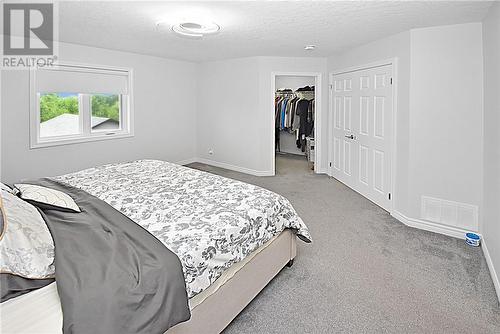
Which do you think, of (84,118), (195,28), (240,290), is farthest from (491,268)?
(84,118)

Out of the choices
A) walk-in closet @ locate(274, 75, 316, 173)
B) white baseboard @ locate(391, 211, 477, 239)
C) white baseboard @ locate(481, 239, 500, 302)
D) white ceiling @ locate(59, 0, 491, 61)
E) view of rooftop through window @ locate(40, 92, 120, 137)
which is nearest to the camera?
white baseboard @ locate(481, 239, 500, 302)

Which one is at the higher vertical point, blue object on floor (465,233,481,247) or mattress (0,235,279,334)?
mattress (0,235,279,334)

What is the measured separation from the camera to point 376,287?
229 centimetres

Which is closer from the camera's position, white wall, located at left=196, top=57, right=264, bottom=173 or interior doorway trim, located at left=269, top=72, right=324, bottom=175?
interior doorway trim, located at left=269, top=72, right=324, bottom=175

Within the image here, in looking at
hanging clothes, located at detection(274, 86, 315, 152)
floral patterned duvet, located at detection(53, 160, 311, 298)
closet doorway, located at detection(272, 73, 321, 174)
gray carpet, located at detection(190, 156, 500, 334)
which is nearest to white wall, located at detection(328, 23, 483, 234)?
gray carpet, located at detection(190, 156, 500, 334)

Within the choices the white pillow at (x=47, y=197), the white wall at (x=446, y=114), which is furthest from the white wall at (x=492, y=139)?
the white pillow at (x=47, y=197)

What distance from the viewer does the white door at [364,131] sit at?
3926 millimetres

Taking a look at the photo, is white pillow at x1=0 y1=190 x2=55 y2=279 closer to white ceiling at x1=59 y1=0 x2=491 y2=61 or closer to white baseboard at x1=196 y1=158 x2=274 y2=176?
white ceiling at x1=59 y1=0 x2=491 y2=61

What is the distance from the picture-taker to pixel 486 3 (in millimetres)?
2576

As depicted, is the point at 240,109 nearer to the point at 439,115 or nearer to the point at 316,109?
the point at 316,109

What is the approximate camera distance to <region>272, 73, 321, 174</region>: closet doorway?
7.05 meters

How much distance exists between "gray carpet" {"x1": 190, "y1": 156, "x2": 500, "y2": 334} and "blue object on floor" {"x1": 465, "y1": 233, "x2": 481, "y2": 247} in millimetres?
60

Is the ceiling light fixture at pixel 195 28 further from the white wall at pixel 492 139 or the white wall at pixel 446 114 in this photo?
the white wall at pixel 492 139

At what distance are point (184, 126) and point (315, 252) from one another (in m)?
4.28
